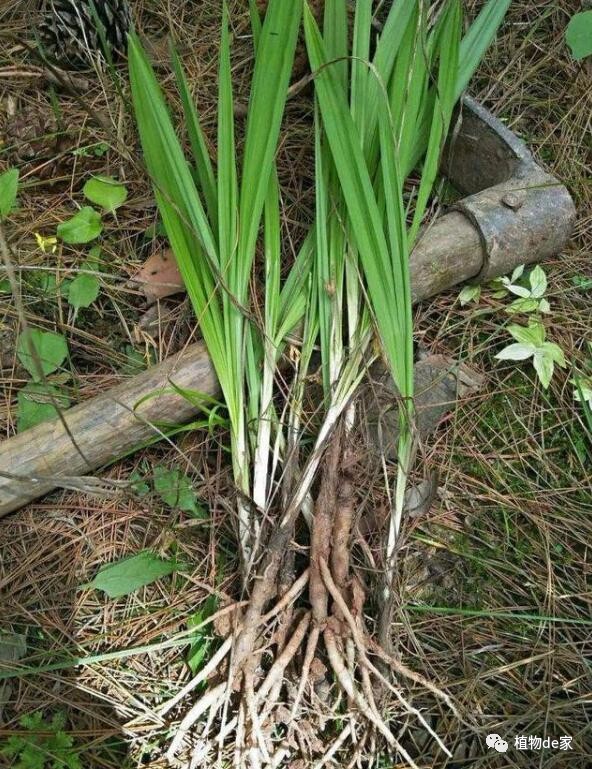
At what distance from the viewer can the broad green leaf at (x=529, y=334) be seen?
62.6 inches

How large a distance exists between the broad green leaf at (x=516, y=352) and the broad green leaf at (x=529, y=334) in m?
0.02

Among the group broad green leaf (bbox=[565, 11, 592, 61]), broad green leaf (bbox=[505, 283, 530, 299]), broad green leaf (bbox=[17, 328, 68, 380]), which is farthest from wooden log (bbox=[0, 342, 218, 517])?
broad green leaf (bbox=[565, 11, 592, 61])

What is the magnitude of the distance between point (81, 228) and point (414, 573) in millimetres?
1102

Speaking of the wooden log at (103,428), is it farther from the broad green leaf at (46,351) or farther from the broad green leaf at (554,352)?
the broad green leaf at (554,352)

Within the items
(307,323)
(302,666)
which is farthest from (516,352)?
(302,666)

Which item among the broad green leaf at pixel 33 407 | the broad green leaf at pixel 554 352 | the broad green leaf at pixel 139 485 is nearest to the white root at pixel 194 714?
the broad green leaf at pixel 139 485

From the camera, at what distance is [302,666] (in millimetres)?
1316

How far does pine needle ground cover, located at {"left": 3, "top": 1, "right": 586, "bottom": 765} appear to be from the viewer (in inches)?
53.4

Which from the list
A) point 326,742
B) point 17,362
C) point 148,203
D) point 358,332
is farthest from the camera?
point 148,203

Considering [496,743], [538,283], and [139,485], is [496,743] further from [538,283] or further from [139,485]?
[538,283]

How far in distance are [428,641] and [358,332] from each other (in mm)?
652

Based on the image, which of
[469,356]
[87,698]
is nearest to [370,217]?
[469,356]

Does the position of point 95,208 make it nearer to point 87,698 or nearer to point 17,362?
point 17,362

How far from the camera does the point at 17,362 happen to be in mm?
1575
